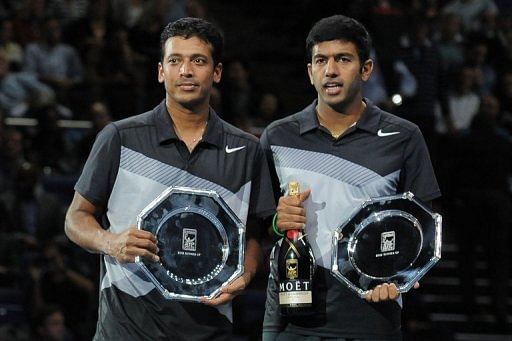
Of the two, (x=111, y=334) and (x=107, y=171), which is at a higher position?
(x=107, y=171)

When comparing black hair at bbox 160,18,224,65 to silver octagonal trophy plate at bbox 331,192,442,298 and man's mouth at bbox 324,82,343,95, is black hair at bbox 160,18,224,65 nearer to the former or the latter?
man's mouth at bbox 324,82,343,95

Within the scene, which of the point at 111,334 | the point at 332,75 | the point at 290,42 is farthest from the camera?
the point at 290,42

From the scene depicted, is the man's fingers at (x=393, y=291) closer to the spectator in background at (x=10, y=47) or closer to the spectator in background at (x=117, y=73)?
the spectator in background at (x=117, y=73)

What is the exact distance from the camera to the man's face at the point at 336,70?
4805 millimetres

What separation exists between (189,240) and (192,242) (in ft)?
0.06

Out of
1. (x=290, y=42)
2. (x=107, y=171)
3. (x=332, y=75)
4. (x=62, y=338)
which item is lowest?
(x=62, y=338)

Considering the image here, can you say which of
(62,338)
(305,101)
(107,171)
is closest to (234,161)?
(107,171)

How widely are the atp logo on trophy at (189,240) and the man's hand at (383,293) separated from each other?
2.35 feet

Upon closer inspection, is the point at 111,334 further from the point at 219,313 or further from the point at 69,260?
the point at 69,260

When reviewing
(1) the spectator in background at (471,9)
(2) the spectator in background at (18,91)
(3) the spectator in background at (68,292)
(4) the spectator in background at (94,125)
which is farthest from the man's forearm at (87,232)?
(1) the spectator in background at (471,9)

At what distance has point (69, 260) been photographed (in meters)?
9.80

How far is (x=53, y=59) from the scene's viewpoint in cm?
1147

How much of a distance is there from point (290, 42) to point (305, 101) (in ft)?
3.61

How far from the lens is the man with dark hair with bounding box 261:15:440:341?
A: 4.71m
